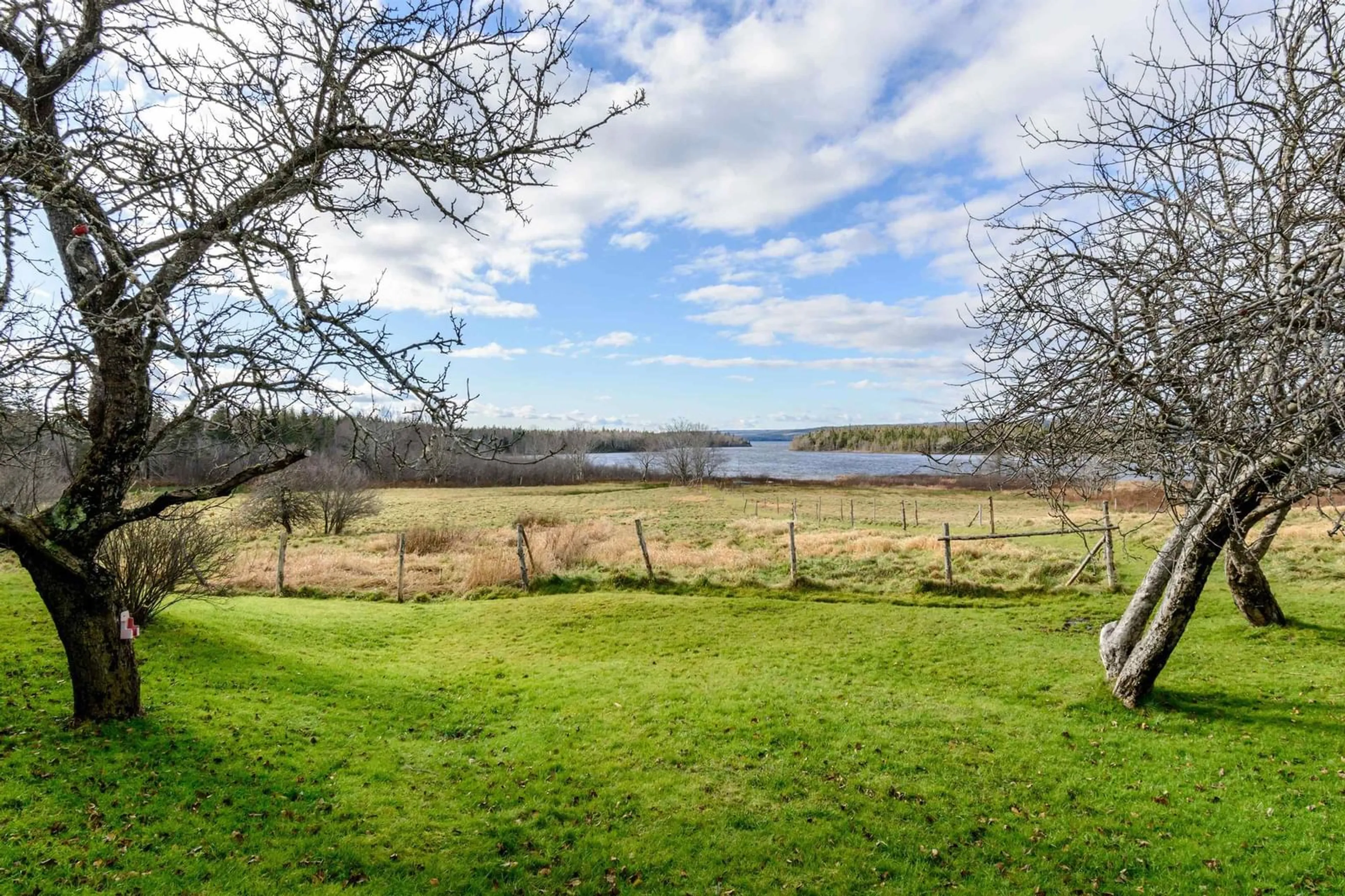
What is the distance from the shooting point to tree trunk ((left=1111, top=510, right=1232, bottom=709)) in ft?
25.5

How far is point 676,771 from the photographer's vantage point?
7.19m

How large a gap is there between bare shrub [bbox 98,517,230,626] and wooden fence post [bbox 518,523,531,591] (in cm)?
744

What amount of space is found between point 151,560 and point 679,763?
9701 mm

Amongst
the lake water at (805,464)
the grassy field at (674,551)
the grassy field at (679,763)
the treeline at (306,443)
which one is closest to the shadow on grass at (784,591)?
the grassy field at (674,551)

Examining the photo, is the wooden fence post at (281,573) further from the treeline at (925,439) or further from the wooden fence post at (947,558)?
the wooden fence post at (947,558)

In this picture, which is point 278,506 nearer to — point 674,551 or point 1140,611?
point 674,551

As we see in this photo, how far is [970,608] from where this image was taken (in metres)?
15.0

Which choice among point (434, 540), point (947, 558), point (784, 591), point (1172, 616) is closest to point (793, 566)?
point (784, 591)

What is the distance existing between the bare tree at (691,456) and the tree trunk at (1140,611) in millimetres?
55622

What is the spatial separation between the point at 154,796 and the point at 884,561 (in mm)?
18493

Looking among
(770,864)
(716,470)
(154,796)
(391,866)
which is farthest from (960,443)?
(716,470)

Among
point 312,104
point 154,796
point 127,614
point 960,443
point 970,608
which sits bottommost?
point 970,608

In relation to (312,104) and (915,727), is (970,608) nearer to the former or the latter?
(915,727)

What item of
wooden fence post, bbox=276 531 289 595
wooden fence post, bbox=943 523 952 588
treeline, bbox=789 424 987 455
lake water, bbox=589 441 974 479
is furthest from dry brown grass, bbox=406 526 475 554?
lake water, bbox=589 441 974 479
